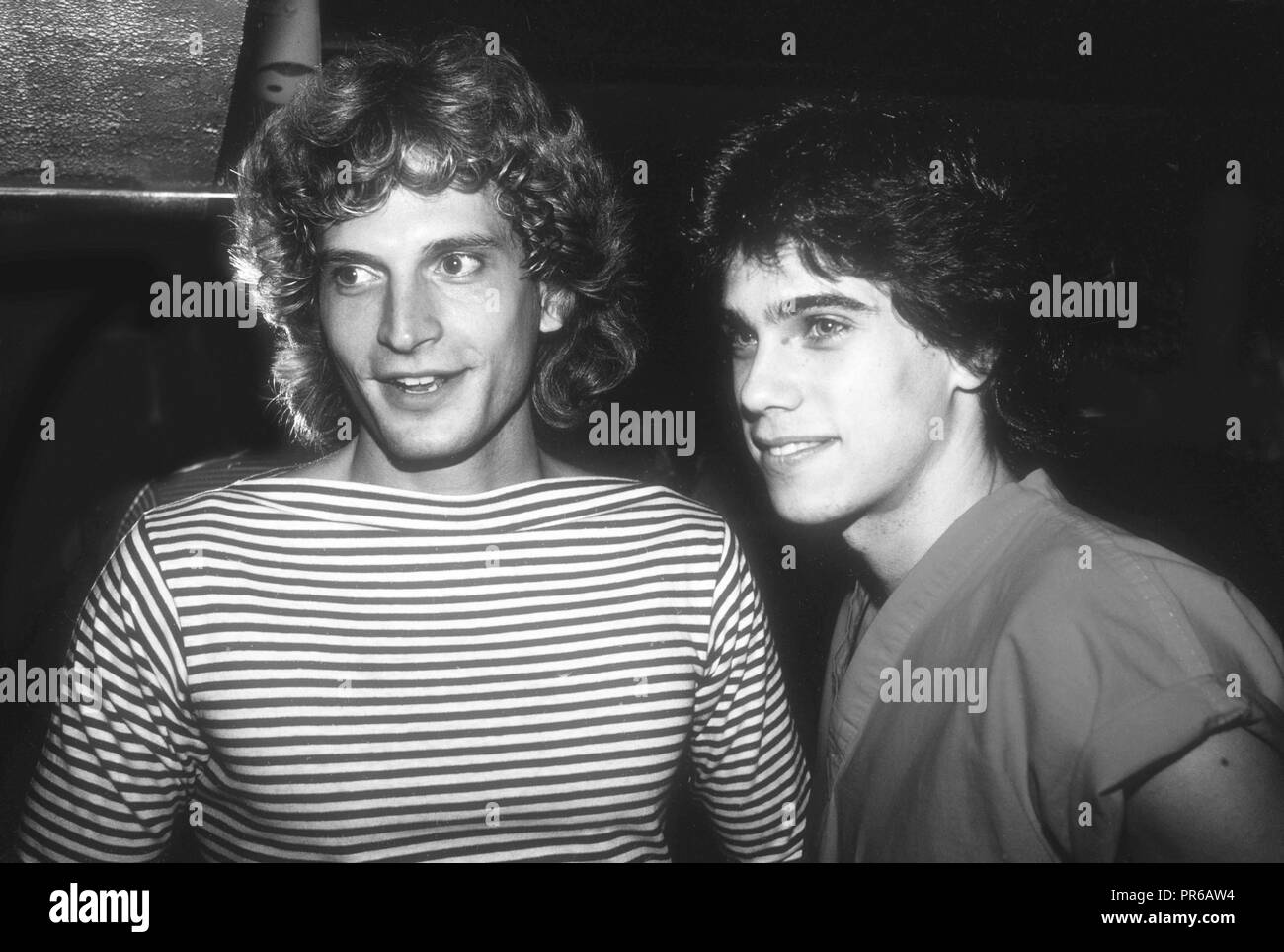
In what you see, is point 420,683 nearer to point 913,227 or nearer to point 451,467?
point 451,467

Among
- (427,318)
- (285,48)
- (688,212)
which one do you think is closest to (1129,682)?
(688,212)

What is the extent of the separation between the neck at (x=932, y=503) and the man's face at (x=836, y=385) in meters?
0.01

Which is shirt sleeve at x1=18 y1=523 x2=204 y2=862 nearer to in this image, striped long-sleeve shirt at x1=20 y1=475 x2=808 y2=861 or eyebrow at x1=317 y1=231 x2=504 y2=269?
striped long-sleeve shirt at x1=20 y1=475 x2=808 y2=861

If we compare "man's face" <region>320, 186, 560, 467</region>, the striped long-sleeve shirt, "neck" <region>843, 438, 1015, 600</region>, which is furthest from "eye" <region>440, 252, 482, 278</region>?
"neck" <region>843, 438, 1015, 600</region>

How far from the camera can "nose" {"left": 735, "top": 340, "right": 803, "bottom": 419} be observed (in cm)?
133

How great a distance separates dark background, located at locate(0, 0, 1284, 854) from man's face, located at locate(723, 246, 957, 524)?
3.4 inches

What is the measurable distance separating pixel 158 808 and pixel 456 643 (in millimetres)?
446

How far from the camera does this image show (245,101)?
146 centimetres

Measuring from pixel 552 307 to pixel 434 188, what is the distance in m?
0.24

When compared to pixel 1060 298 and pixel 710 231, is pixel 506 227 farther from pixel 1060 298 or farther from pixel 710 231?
pixel 1060 298

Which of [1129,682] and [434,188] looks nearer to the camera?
[1129,682]

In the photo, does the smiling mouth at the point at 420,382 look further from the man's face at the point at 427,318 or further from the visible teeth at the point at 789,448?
the visible teeth at the point at 789,448

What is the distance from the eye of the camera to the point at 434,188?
1293 mm
